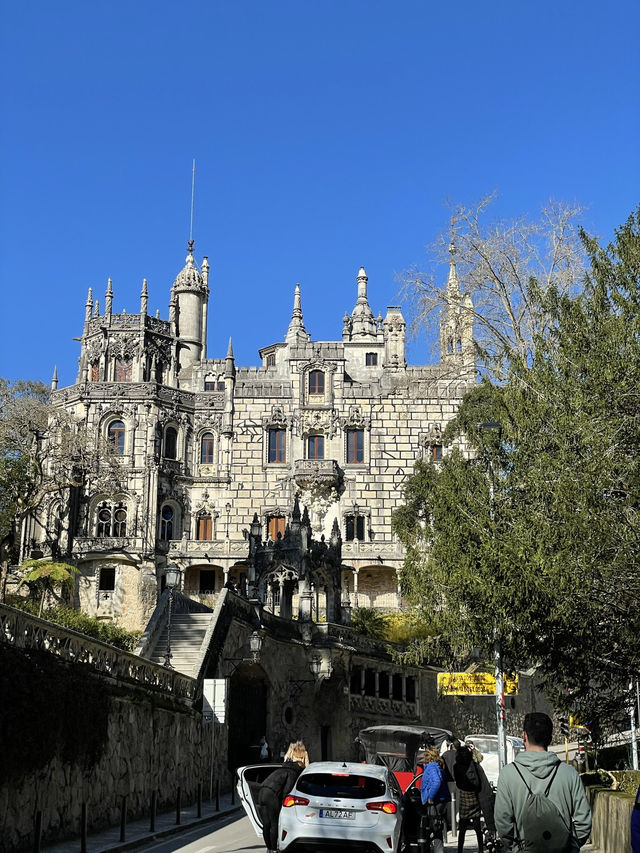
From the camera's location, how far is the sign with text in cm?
2520

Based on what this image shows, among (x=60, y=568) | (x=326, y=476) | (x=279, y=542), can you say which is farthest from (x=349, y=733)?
(x=326, y=476)

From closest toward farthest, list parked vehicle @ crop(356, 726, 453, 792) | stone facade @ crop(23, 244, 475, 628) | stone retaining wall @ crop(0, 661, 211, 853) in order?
stone retaining wall @ crop(0, 661, 211, 853) → parked vehicle @ crop(356, 726, 453, 792) → stone facade @ crop(23, 244, 475, 628)

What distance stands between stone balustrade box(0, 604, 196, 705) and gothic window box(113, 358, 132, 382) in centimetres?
3563

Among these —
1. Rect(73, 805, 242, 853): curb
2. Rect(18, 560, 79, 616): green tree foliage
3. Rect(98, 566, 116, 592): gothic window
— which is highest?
Rect(98, 566, 116, 592): gothic window

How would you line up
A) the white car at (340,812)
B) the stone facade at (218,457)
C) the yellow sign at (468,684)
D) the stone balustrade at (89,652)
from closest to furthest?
the white car at (340,812) < the stone balustrade at (89,652) < the yellow sign at (468,684) < the stone facade at (218,457)

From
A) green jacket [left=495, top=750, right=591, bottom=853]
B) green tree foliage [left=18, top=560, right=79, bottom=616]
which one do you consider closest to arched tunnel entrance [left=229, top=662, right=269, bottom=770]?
green tree foliage [left=18, top=560, right=79, bottom=616]

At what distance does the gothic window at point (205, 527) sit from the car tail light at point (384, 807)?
152 feet

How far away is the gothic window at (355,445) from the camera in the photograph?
60.9 metres

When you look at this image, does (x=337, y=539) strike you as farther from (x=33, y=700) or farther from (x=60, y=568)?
(x=33, y=700)

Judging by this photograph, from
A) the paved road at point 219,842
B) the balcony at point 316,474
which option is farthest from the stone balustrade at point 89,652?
the balcony at point 316,474

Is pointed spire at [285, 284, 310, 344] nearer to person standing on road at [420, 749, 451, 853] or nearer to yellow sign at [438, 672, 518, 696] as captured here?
yellow sign at [438, 672, 518, 696]

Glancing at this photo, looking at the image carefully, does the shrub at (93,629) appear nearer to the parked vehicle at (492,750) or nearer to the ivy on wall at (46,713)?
the parked vehicle at (492,750)

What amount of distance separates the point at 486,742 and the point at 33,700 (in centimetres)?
2104

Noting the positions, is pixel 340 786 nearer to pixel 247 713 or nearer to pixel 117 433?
pixel 247 713
